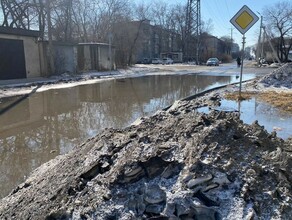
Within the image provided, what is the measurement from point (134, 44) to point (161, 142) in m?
43.9

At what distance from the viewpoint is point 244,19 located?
913cm

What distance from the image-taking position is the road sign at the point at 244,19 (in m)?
9.02

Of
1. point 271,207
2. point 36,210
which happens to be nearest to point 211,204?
point 271,207

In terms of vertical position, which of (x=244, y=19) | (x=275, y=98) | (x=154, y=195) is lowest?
(x=275, y=98)

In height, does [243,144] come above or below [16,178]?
above

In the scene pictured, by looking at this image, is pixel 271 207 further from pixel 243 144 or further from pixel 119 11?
pixel 119 11

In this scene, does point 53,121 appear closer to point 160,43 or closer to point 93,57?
point 93,57

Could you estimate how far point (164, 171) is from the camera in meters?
3.28

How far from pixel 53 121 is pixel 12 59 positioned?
14.4 m

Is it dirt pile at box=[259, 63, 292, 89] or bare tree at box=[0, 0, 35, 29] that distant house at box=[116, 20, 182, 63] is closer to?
bare tree at box=[0, 0, 35, 29]

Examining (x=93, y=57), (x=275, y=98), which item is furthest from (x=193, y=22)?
(x=275, y=98)

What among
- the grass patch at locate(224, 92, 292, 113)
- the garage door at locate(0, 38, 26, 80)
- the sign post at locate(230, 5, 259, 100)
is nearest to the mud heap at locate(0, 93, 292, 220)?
the sign post at locate(230, 5, 259, 100)

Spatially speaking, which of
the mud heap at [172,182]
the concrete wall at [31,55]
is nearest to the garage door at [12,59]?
the concrete wall at [31,55]

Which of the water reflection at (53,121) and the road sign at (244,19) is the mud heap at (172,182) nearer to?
the water reflection at (53,121)
